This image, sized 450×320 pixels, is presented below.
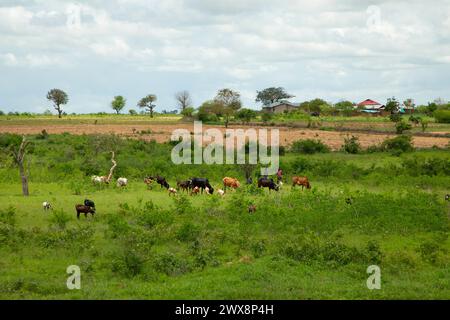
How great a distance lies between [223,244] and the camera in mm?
19188

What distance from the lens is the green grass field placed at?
1505 centimetres

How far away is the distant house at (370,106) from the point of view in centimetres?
11195

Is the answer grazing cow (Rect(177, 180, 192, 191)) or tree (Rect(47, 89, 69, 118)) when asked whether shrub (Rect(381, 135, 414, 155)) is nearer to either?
grazing cow (Rect(177, 180, 192, 191))

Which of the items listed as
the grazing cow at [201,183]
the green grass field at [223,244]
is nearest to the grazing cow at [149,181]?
the green grass field at [223,244]

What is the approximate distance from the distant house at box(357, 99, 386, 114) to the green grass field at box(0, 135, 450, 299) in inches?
3294

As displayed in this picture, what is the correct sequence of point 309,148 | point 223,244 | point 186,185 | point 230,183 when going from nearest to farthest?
point 223,244, point 186,185, point 230,183, point 309,148

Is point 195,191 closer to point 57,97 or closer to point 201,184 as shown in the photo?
point 201,184

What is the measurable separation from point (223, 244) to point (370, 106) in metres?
108

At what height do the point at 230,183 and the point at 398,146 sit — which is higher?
the point at 398,146

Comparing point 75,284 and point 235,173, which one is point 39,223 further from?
point 235,173

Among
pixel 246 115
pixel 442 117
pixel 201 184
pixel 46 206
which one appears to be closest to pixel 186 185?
A: pixel 201 184

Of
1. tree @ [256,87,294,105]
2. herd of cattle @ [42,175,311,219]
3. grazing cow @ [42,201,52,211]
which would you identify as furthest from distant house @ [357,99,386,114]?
grazing cow @ [42,201,52,211]

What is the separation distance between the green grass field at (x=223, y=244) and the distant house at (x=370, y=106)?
83.7 meters

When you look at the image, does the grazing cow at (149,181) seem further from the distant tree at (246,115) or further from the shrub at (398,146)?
the distant tree at (246,115)
